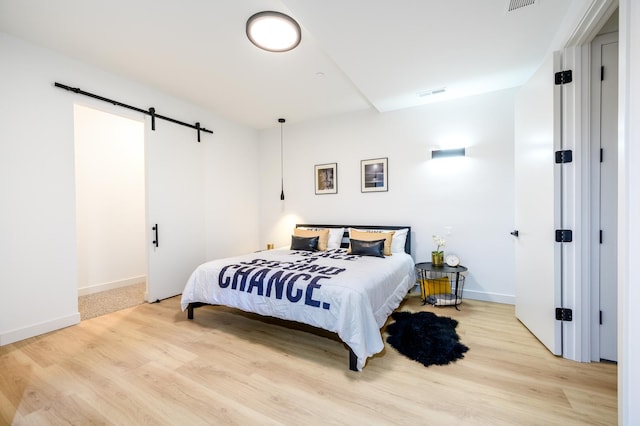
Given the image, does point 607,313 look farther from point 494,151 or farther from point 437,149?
point 437,149

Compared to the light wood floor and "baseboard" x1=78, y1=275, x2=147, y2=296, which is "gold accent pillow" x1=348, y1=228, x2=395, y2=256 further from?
"baseboard" x1=78, y1=275, x2=147, y2=296

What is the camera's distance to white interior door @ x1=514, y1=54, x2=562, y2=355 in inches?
85.0

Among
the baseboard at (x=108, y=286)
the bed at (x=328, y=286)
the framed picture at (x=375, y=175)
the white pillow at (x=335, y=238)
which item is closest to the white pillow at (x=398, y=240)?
the bed at (x=328, y=286)

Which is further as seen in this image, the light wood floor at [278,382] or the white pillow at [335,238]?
the white pillow at [335,238]

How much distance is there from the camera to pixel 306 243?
159 inches

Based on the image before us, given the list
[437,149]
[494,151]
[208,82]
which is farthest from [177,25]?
[494,151]

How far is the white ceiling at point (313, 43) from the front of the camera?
6.89 feet

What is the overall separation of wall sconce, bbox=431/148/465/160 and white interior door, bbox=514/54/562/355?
2.60 ft

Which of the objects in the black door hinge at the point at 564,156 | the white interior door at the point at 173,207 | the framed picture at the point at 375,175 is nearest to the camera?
the black door hinge at the point at 564,156

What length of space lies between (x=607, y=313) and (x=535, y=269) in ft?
1.73

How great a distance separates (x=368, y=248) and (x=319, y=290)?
143 cm

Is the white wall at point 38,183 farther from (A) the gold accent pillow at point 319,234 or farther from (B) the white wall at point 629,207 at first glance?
(B) the white wall at point 629,207

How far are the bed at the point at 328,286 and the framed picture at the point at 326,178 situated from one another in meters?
1.16

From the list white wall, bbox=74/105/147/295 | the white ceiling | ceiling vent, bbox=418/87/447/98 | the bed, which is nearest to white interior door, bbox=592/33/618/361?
the white ceiling
